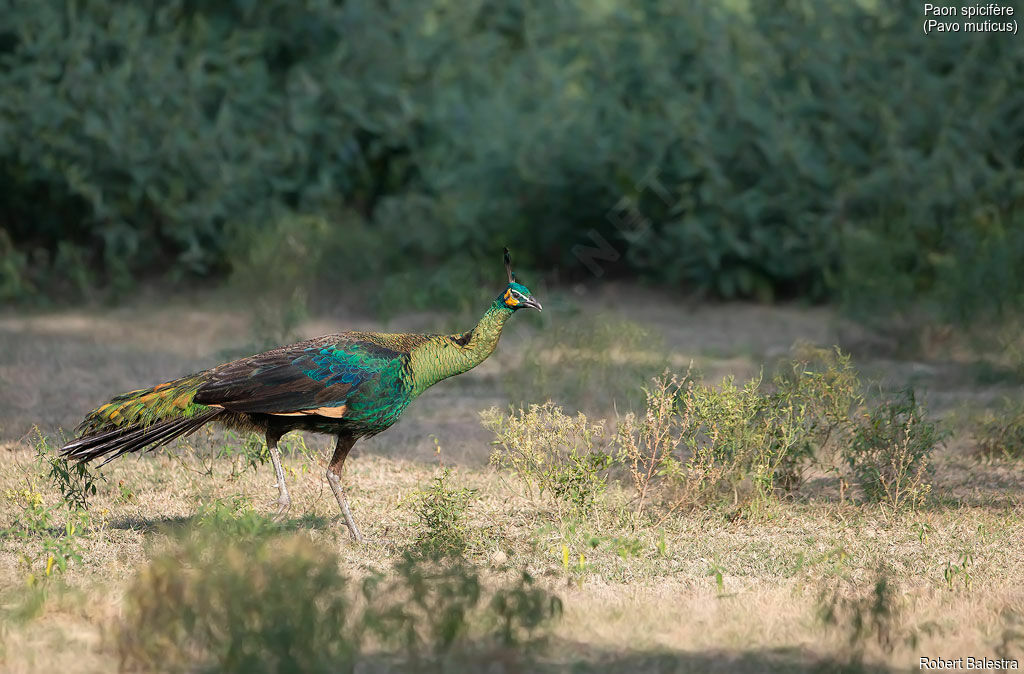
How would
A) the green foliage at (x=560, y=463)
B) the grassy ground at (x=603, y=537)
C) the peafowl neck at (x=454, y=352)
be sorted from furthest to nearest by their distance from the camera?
1. the green foliage at (x=560, y=463)
2. the peafowl neck at (x=454, y=352)
3. the grassy ground at (x=603, y=537)

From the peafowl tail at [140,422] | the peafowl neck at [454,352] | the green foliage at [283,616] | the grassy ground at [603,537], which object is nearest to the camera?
the green foliage at [283,616]

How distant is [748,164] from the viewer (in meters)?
14.1

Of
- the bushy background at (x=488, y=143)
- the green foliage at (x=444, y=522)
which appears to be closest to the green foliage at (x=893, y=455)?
→ the green foliage at (x=444, y=522)

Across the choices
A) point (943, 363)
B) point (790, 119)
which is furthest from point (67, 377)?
point (790, 119)

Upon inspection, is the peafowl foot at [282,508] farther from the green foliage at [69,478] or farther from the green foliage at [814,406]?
the green foliage at [814,406]

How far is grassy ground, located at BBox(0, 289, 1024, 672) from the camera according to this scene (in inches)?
197

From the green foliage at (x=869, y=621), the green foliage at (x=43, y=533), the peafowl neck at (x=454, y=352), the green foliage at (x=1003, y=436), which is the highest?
the peafowl neck at (x=454, y=352)

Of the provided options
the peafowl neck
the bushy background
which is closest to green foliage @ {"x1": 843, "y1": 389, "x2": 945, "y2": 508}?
the peafowl neck

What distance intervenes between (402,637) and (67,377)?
6.22 metres

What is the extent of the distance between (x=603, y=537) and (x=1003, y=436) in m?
2.96

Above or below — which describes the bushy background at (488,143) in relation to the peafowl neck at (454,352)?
above

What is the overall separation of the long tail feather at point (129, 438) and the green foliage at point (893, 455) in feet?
11.4

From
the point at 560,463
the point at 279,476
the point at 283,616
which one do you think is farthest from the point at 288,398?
the point at 283,616

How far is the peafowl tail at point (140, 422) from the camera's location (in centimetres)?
621
